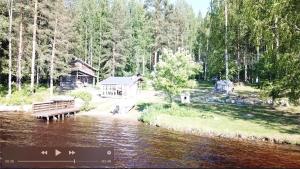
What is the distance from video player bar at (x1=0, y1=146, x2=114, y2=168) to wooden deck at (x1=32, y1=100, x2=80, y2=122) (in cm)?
1643

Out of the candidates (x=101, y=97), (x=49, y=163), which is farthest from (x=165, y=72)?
(x=49, y=163)

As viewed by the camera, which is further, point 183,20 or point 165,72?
point 183,20

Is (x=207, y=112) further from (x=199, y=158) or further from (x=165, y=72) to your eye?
(x=199, y=158)

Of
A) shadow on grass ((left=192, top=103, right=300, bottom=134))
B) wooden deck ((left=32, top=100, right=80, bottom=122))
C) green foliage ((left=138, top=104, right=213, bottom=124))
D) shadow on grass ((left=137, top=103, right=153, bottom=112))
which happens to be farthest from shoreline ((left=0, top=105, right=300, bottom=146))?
shadow on grass ((left=192, top=103, right=300, bottom=134))

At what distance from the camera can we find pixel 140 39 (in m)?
95.1

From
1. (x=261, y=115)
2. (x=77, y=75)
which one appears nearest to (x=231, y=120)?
(x=261, y=115)

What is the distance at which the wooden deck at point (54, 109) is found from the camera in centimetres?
4302

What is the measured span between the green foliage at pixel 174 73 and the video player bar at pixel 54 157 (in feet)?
75.4

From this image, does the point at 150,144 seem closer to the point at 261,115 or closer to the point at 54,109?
the point at 261,115

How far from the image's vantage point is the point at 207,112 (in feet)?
154

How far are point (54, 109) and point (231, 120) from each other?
2057 cm

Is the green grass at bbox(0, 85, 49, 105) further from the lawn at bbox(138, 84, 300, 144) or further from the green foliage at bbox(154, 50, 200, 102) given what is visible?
the green foliage at bbox(154, 50, 200, 102)

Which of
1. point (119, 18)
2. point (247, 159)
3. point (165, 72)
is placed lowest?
point (247, 159)

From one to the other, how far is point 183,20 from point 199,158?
89.6 meters
